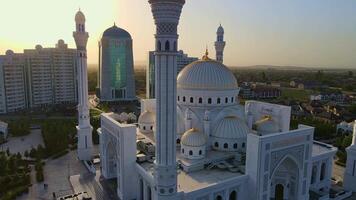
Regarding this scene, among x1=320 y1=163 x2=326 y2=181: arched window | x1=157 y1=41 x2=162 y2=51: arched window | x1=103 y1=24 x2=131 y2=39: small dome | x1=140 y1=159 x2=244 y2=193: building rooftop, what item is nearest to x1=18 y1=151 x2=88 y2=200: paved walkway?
x1=140 y1=159 x2=244 y2=193: building rooftop

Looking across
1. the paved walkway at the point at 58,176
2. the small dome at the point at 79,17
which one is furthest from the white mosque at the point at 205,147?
the small dome at the point at 79,17

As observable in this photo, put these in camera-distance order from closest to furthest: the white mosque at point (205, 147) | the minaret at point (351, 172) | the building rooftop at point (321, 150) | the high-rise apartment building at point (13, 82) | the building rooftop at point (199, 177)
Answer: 1. the white mosque at point (205, 147)
2. the building rooftop at point (199, 177)
3. the building rooftop at point (321, 150)
4. the minaret at point (351, 172)
5. the high-rise apartment building at point (13, 82)

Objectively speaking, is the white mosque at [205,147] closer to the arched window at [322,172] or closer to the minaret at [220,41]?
the arched window at [322,172]

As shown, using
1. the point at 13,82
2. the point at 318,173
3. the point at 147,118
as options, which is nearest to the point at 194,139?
the point at 147,118

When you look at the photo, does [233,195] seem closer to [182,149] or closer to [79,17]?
[182,149]

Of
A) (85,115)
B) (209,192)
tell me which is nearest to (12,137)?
(85,115)
